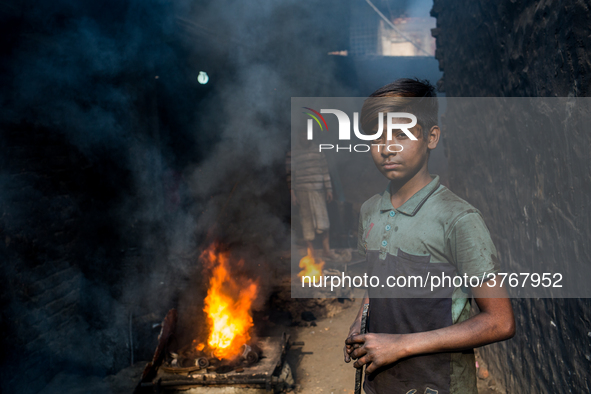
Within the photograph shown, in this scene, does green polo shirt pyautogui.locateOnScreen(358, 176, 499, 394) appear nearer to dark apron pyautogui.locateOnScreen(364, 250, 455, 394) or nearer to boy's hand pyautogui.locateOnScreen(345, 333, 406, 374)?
dark apron pyautogui.locateOnScreen(364, 250, 455, 394)

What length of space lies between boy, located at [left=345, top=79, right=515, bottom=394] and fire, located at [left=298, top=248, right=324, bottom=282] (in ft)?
17.2

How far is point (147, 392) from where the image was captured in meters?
3.97

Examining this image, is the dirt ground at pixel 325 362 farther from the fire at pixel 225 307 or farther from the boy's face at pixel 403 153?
the boy's face at pixel 403 153

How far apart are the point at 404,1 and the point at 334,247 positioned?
2883 centimetres

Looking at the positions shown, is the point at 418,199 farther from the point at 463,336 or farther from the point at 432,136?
the point at 463,336

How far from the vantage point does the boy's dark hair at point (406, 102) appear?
5.02ft

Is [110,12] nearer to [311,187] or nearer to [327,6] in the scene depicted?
[311,187]

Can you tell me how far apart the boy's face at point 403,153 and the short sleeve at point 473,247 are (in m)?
0.29

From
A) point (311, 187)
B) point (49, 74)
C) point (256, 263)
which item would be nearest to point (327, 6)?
point (311, 187)

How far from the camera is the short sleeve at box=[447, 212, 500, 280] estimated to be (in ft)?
4.49

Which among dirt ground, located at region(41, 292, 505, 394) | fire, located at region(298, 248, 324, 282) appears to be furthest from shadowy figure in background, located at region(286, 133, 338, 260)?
dirt ground, located at region(41, 292, 505, 394)

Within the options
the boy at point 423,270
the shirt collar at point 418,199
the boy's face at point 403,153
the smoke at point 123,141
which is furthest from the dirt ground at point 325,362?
the boy's face at point 403,153

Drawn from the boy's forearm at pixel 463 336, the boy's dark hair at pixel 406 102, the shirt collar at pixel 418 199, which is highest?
the boy's dark hair at pixel 406 102

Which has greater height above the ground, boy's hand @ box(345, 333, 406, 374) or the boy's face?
the boy's face
